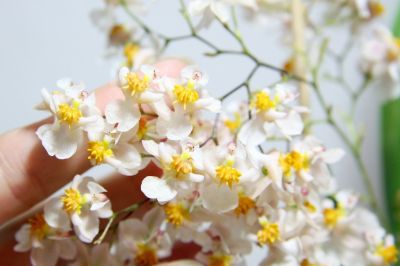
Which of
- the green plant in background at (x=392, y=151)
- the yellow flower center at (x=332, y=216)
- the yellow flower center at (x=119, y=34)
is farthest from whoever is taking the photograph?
the green plant in background at (x=392, y=151)

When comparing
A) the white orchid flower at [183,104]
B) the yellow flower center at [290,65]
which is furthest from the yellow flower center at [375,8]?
the white orchid flower at [183,104]

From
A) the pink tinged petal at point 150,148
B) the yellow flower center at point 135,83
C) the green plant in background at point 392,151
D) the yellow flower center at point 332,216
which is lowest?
the green plant in background at point 392,151

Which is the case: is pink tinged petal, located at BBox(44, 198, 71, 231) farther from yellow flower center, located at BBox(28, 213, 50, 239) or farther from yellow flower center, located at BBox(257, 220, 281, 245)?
yellow flower center, located at BBox(257, 220, 281, 245)

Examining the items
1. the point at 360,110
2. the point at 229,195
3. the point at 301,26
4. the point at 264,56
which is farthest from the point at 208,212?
the point at 360,110

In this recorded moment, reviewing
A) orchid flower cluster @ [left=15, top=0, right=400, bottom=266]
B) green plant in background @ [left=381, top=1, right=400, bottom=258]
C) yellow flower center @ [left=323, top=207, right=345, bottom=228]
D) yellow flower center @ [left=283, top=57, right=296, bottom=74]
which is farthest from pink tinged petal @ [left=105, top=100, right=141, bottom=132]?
green plant in background @ [left=381, top=1, right=400, bottom=258]

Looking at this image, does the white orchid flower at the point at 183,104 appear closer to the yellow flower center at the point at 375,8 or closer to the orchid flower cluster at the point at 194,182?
the orchid flower cluster at the point at 194,182

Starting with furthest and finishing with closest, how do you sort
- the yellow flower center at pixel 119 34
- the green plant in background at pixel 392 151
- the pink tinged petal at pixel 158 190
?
1. the green plant in background at pixel 392 151
2. the yellow flower center at pixel 119 34
3. the pink tinged petal at pixel 158 190

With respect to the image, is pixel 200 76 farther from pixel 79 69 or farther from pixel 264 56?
pixel 264 56

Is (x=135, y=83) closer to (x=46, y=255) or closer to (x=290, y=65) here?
(x=46, y=255)
